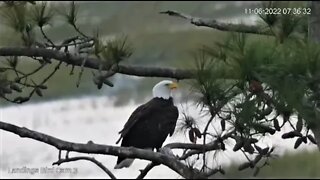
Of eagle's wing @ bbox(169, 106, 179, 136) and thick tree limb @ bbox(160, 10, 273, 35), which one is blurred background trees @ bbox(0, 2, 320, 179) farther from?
eagle's wing @ bbox(169, 106, 179, 136)

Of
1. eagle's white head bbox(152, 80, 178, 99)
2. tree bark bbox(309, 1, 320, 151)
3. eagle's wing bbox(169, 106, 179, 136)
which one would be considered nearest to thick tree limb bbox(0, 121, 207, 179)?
tree bark bbox(309, 1, 320, 151)

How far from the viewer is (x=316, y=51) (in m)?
1.38

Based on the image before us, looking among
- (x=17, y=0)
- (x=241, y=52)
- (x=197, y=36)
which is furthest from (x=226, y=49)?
(x=197, y=36)

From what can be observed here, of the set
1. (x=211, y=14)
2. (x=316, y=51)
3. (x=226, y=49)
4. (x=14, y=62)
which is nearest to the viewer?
(x=316, y=51)

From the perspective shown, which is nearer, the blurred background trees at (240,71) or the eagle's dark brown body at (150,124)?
the blurred background trees at (240,71)

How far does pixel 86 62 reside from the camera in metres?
1.61

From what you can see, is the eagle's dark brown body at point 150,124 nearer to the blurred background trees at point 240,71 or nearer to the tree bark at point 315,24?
the blurred background trees at point 240,71

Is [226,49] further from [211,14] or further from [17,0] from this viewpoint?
[211,14]

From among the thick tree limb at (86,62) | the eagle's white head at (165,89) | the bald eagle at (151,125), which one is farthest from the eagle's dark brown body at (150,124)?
the thick tree limb at (86,62)

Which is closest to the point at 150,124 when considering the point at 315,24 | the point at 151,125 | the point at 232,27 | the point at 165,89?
the point at 151,125

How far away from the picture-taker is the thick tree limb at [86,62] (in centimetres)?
161

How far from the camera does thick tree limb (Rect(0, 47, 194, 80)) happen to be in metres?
1.61

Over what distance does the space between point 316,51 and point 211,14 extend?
18.3 feet

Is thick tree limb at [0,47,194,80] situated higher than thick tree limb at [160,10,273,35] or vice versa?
thick tree limb at [160,10,273,35]
